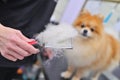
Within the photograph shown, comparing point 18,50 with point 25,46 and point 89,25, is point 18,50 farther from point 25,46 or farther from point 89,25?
point 89,25

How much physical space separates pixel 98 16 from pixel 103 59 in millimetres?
140

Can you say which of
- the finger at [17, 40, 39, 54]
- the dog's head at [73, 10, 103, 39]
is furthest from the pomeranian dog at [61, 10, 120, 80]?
the finger at [17, 40, 39, 54]

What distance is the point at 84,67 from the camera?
36.8 inches

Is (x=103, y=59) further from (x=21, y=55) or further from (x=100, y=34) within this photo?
(x=21, y=55)

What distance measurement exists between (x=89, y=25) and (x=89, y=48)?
0.24ft

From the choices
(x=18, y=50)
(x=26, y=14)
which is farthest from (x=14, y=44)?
(x=26, y=14)

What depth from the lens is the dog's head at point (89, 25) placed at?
2.81 feet

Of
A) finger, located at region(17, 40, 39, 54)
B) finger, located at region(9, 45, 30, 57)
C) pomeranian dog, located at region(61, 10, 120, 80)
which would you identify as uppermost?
finger, located at region(17, 40, 39, 54)

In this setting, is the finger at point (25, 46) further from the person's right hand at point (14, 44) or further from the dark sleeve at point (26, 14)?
the dark sleeve at point (26, 14)

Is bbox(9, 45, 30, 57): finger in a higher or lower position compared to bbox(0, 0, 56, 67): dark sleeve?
higher

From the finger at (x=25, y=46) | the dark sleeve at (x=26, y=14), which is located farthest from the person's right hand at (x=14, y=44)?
the dark sleeve at (x=26, y=14)

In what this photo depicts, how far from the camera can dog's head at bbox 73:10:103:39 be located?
856 millimetres

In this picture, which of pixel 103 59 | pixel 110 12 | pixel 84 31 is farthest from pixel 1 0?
pixel 110 12

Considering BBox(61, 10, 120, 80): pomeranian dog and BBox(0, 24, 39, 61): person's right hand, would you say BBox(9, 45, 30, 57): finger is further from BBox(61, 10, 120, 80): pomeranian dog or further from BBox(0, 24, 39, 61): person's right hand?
BBox(61, 10, 120, 80): pomeranian dog
